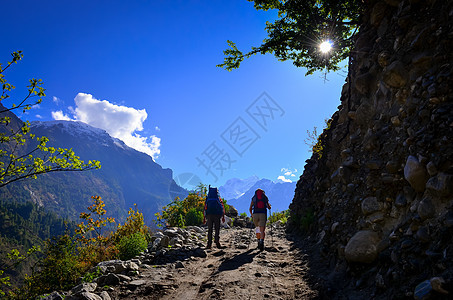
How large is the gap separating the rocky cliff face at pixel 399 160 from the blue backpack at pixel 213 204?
414cm

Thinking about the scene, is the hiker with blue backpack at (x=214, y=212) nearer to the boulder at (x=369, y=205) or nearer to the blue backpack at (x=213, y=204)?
the blue backpack at (x=213, y=204)

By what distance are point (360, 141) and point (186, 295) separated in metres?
5.33

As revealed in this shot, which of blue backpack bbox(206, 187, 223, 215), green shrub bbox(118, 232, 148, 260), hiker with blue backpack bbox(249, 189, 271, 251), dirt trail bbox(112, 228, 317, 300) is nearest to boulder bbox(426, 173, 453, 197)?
dirt trail bbox(112, 228, 317, 300)

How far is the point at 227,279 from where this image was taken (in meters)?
5.13

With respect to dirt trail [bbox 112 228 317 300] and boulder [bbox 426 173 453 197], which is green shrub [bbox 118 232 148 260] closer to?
dirt trail [bbox 112 228 317 300]

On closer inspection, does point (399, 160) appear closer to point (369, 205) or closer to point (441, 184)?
point (369, 205)

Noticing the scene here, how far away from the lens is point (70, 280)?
6.44 metres

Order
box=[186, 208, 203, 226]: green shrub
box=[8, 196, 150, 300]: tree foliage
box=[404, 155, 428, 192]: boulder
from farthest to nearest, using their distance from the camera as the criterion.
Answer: box=[186, 208, 203, 226]: green shrub, box=[8, 196, 150, 300]: tree foliage, box=[404, 155, 428, 192]: boulder

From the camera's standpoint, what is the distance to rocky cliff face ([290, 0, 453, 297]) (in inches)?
119

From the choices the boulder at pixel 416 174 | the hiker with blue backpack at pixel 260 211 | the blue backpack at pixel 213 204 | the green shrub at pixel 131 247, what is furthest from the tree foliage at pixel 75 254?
the boulder at pixel 416 174

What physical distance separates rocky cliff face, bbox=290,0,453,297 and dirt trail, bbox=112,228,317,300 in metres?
0.98

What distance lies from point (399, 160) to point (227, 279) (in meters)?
4.06

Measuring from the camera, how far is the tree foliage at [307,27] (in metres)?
9.75

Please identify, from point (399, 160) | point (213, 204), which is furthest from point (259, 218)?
point (399, 160)
